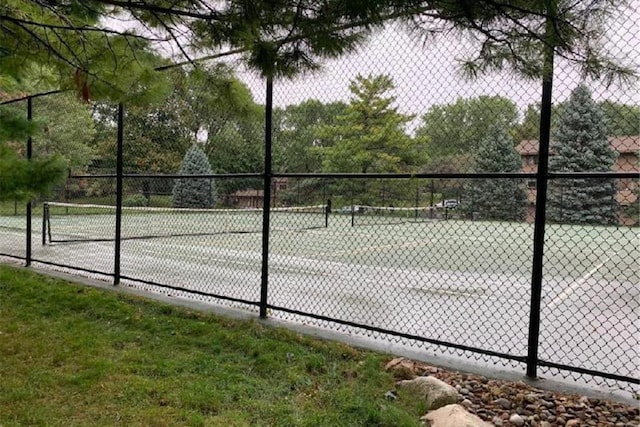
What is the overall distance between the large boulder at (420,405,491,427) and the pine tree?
168 centimetres

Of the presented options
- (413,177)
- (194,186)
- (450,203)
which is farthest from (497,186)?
(194,186)

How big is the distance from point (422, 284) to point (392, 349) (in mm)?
3615

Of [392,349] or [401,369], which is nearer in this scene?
[401,369]

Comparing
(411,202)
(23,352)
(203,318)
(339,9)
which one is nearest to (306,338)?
(203,318)

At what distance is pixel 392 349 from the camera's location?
3268 mm

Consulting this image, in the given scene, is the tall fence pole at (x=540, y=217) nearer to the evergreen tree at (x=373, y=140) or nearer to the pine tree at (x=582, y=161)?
the pine tree at (x=582, y=161)

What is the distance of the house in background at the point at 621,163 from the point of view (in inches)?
108

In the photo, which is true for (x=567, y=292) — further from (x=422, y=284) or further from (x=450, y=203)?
(x=450, y=203)

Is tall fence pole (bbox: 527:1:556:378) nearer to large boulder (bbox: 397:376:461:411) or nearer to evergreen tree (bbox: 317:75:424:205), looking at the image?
large boulder (bbox: 397:376:461:411)

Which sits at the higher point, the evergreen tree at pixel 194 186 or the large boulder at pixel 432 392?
the evergreen tree at pixel 194 186

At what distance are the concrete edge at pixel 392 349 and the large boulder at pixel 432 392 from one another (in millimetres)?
431

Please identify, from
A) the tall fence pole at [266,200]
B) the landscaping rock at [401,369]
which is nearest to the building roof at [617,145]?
the landscaping rock at [401,369]

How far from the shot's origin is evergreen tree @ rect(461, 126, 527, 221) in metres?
3.19

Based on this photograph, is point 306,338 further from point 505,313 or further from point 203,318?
point 505,313
